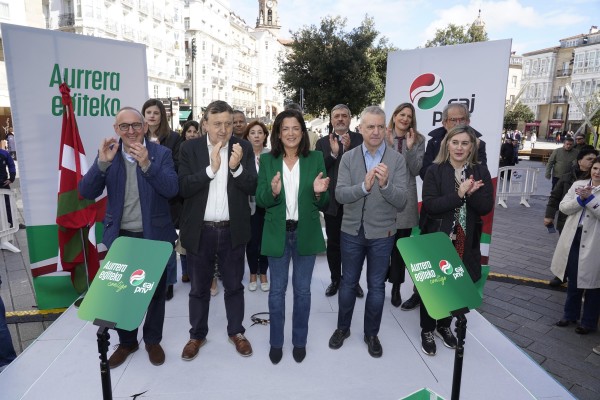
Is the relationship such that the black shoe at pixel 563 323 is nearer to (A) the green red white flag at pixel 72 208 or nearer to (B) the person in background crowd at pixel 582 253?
(B) the person in background crowd at pixel 582 253

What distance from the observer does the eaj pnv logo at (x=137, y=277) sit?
198 centimetres

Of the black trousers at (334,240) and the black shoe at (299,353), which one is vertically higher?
the black trousers at (334,240)

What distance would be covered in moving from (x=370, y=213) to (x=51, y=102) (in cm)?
308

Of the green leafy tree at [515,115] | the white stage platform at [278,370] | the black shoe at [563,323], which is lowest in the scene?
the black shoe at [563,323]

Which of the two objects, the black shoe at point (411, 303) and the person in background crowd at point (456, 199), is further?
the black shoe at point (411, 303)

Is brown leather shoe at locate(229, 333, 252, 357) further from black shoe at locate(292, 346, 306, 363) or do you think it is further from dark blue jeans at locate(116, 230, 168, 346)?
dark blue jeans at locate(116, 230, 168, 346)

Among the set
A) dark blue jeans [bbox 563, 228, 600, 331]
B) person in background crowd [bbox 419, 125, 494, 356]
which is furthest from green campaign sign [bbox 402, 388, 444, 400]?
dark blue jeans [bbox 563, 228, 600, 331]

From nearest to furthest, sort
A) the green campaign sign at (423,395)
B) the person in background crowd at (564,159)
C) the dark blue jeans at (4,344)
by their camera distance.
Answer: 1. the green campaign sign at (423,395)
2. the dark blue jeans at (4,344)
3. the person in background crowd at (564,159)

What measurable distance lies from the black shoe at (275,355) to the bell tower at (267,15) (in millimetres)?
77045

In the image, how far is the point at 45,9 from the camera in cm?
3127

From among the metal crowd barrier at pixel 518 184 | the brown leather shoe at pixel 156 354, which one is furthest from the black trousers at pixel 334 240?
the metal crowd barrier at pixel 518 184

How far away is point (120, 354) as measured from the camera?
9.55 ft

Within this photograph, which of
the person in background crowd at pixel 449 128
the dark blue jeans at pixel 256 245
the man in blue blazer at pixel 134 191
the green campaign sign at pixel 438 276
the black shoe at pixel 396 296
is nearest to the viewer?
the green campaign sign at pixel 438 276

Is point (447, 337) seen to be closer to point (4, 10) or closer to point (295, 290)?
point (295, 290)
